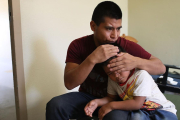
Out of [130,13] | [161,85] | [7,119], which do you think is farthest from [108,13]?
[130,13]

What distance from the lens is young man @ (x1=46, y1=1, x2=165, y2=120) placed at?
2.79 ft

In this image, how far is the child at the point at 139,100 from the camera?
787mm

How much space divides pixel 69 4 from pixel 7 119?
1349 millimetres

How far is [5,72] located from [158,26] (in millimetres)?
2641

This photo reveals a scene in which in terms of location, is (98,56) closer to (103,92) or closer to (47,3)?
(103,92)

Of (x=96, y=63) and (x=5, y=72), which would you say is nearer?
(x=96, y=63)

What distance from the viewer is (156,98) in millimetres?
852

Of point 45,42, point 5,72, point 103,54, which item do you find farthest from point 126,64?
point 5,72

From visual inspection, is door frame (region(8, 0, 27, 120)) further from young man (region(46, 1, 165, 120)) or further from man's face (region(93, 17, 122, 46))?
man's face (region(93, 17, 122, 46))

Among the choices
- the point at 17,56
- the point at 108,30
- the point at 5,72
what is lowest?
the point at 5,72

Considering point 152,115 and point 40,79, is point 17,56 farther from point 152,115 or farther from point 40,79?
point 152,115

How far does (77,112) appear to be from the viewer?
975 mm

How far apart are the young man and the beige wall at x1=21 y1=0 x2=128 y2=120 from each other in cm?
43

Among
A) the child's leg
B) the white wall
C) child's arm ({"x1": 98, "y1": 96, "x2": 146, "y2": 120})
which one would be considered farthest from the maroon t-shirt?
the white wall
